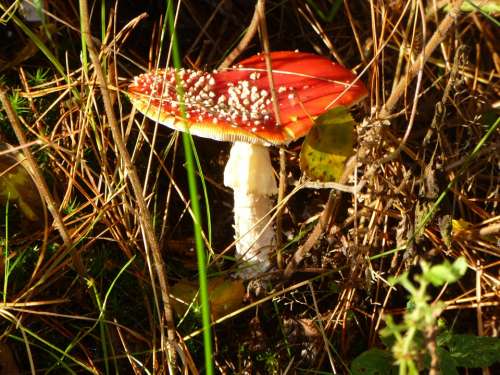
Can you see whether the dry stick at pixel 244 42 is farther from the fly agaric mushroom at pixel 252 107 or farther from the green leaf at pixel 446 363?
the green leaf at pixel 446 363

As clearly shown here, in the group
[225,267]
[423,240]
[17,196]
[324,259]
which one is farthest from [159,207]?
[423,240]

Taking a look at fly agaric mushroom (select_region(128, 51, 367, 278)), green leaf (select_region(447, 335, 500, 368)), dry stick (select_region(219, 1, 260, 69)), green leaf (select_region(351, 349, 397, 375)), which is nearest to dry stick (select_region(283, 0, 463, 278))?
fly agaric mushroom (select_region(128, 51, 367, 278))

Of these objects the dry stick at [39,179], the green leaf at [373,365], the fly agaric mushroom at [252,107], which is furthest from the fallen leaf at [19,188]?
the green leaf at [373,365]

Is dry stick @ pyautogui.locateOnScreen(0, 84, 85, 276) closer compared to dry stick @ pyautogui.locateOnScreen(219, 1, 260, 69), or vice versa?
dry stick @ pyautogui.locateOnScreen(0, 84, 85, 276)

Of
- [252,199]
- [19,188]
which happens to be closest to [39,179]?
[19,188]

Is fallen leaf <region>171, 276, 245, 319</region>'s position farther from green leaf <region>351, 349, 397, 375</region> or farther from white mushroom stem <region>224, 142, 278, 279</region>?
green leaf <region>351, 349, 397, 375</region>

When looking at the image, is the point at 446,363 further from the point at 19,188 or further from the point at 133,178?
the point at 19,188

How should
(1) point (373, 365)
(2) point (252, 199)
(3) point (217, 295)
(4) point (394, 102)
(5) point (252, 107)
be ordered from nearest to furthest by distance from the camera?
(1) point (373, 365), (4) point (394, 102), (5) point (252, 107), (3) point (217, 295), (2) point (252, 199)
